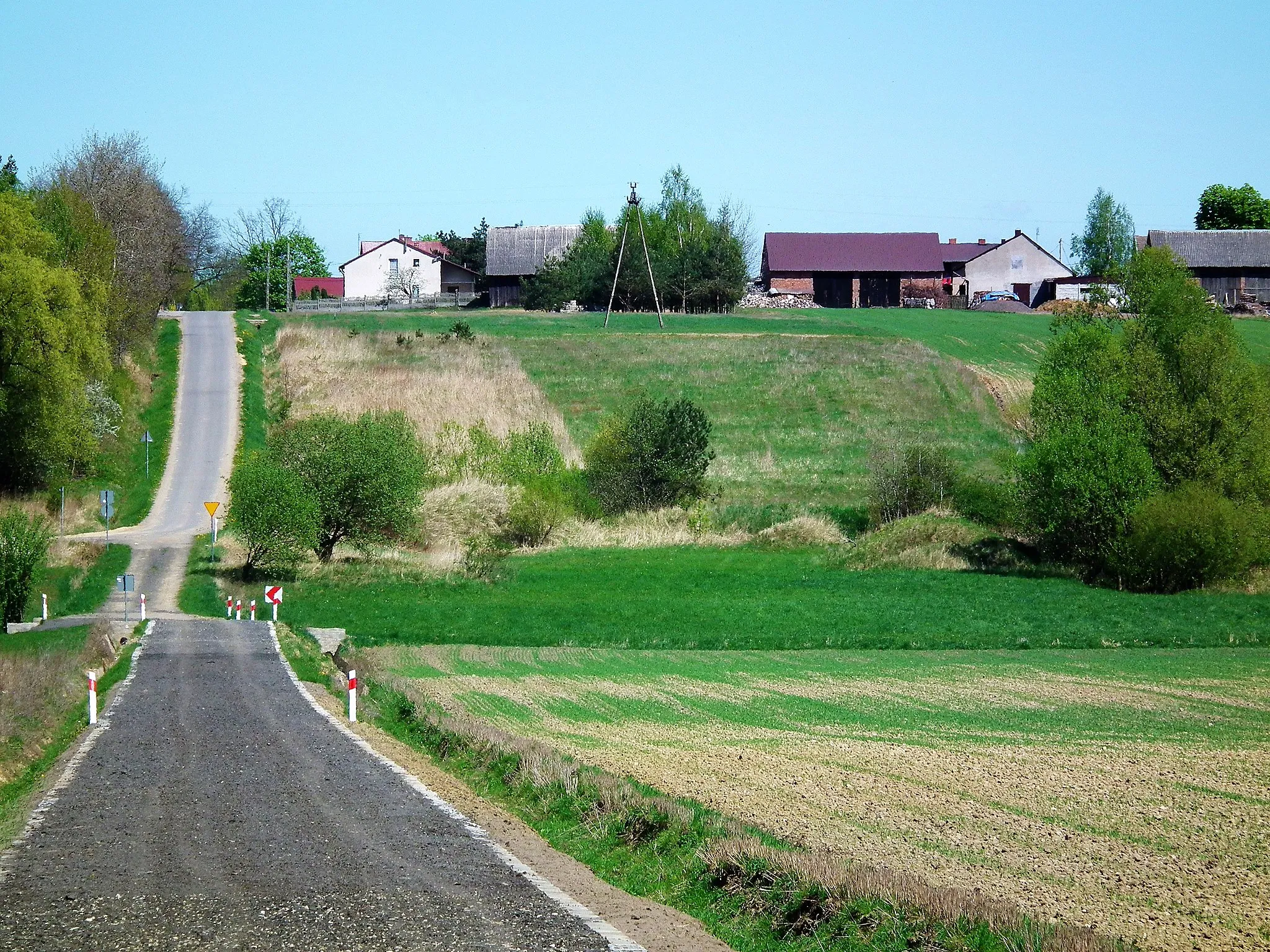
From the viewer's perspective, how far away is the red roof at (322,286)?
454ft

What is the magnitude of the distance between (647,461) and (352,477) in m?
15.1

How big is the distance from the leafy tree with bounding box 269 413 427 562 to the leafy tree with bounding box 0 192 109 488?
11.9m

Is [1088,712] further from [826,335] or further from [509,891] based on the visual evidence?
[826,335]

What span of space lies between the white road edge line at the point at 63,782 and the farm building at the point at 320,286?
113340mm

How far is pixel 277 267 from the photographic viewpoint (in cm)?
14538

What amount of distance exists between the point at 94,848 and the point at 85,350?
43.4 meters

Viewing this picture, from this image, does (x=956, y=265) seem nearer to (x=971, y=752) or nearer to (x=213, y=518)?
(x=213, y=518)

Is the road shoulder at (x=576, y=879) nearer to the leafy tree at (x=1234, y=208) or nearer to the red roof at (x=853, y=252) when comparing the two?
the red roof at (x=853, y=252)

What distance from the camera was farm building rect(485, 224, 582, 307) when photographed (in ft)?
353

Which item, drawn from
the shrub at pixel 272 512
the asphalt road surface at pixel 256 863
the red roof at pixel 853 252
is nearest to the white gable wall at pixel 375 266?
the red roof at pixel 853 252

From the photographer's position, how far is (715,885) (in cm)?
1114

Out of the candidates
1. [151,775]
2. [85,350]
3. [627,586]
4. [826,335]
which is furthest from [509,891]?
[826,335]

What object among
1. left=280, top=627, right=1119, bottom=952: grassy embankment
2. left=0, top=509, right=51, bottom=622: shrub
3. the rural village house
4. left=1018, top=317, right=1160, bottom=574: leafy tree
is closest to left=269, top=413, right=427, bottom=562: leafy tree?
left=0, top=509, right=51, bottom=622: shrub

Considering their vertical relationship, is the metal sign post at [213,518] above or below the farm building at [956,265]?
below
